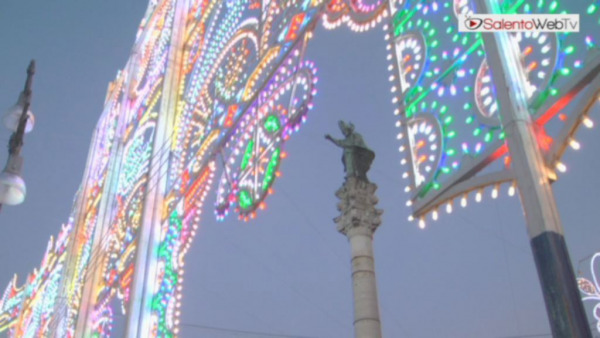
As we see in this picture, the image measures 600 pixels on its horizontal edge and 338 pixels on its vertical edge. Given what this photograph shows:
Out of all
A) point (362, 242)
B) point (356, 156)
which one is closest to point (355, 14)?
point (356, 156)

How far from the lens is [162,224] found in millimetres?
11289

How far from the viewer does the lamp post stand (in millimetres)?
5854

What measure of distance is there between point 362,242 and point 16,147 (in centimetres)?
338

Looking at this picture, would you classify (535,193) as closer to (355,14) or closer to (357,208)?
(357,208)

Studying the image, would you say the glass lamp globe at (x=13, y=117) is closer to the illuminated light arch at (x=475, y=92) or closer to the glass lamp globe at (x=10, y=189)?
the glass lamp globe at (x=10, y=189)

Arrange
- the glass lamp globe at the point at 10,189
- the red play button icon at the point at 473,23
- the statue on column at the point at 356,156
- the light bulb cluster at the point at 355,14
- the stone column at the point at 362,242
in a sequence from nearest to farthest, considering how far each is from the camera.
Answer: the red play button icon at the point at 473,23 < the stone column at the point at 362,242 < the glass lamp globe at the point at 10,189 < the statue on column at the point at 356,156 < the light bulb cluster at the point at 355,14

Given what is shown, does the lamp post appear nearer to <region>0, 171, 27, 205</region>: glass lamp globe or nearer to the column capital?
<region>0, 171, 27, 205</region>: glass lamp globe

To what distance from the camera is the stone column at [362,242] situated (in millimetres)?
5648

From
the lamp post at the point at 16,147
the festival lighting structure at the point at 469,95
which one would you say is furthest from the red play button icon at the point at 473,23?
the lamp post at the point at 16,147

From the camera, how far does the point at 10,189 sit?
585 centimetres

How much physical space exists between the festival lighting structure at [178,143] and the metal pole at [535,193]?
2.65 meters

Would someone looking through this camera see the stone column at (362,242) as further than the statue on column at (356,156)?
No

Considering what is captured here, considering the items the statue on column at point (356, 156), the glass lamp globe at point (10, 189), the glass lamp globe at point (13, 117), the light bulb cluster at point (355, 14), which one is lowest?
the glass lamp globe at point (10, 189)

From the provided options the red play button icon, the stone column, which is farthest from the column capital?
the red play button icon
